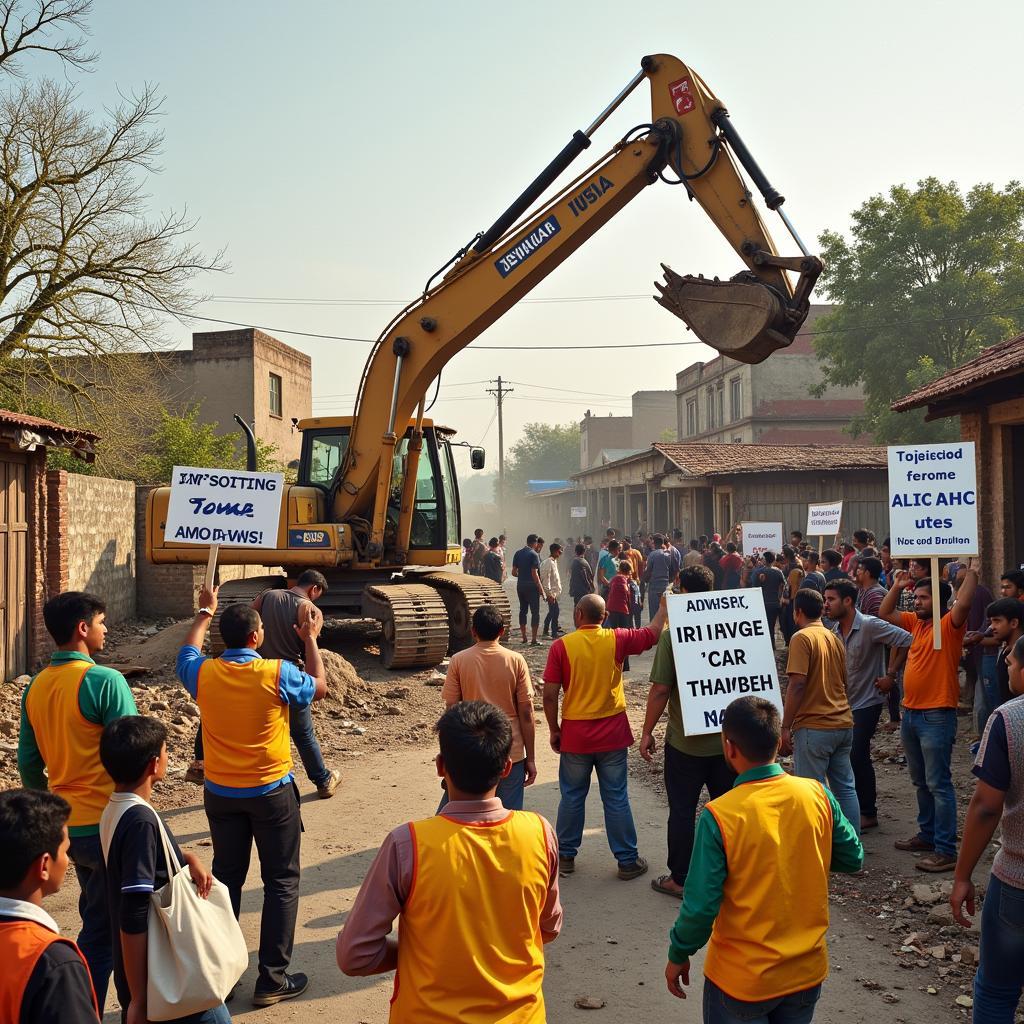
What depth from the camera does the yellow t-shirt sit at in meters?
6.06

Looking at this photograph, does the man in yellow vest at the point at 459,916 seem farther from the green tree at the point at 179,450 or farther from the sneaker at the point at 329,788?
the green tree at the point at 179,450

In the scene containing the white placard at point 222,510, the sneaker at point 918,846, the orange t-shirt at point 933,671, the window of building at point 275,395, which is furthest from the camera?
the window of building at point 275,395

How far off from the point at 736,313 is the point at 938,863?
556 cm

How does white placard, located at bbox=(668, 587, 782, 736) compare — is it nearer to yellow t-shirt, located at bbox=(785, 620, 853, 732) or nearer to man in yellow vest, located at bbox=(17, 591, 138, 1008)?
yellow t-shirt, located at bbox=(785, 620, 853, 732)

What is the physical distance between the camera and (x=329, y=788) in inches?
322

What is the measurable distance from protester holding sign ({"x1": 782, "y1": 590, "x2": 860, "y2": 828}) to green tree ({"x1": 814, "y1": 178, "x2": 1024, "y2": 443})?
24227mm

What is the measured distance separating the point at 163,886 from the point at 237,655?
5.20 ft

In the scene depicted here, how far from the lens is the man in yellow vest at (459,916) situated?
8.56 ft

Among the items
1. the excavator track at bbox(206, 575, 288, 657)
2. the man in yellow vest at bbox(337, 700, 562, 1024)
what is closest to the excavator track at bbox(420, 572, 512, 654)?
the excavator track at bbox(206, 575, 288, 657)

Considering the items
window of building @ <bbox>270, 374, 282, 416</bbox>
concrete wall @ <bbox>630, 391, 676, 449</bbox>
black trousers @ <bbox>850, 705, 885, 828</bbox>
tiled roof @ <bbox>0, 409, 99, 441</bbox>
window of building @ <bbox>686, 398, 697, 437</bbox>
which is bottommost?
black trousers @ <bbox>850, 705, 885, 828</bbox>

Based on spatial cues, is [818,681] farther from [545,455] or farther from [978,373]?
[545,455]

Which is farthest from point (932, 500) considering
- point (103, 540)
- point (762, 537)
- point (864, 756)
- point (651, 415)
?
point (651, 415)

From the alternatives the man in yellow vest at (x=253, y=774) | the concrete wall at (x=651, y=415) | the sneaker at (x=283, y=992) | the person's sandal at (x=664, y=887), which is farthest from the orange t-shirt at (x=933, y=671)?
the concrete wall at (x=651, y=415)

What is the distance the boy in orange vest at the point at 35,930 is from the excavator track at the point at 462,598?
10.7 meters
